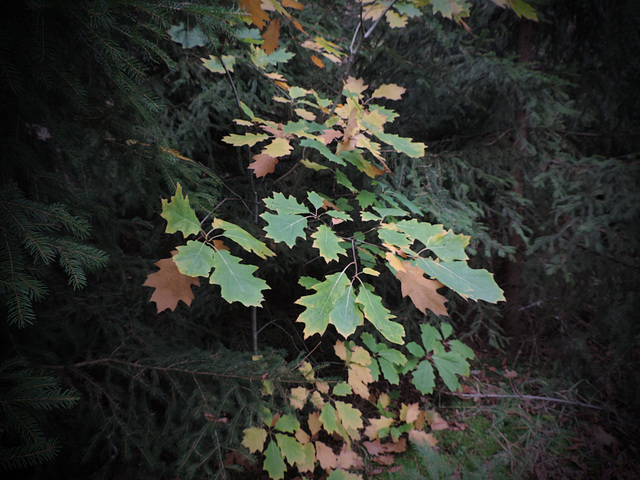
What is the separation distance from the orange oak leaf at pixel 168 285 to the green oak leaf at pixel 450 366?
2.25 metres

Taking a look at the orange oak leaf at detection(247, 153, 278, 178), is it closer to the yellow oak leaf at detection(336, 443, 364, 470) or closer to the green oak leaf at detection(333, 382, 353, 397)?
the green oak leaf at detection(333, 382, 353, 397)

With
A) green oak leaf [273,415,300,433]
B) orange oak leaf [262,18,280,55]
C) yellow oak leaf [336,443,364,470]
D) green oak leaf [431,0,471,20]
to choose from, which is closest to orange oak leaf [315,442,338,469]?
yellow oak leaf [336,443,364,470]

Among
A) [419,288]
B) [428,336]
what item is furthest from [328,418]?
[419,288]

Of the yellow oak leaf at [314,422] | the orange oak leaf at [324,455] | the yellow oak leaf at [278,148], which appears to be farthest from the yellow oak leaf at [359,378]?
the yellow oak leaf at [278,148]

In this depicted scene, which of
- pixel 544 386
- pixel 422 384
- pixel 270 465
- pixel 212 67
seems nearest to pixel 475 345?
pixel 544 386

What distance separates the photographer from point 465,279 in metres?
1.17

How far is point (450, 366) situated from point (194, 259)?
2399 millimetres

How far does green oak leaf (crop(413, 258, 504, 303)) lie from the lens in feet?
3.66

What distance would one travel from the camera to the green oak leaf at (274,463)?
174cm

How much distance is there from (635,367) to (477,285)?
283 cm

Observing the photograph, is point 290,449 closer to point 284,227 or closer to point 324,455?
point 324,455

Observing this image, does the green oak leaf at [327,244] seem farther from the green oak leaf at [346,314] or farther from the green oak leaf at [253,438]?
the green oak leaf at [253,438]

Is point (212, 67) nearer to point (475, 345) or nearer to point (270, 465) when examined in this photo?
point (270, 465)

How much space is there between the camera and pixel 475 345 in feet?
13.7
